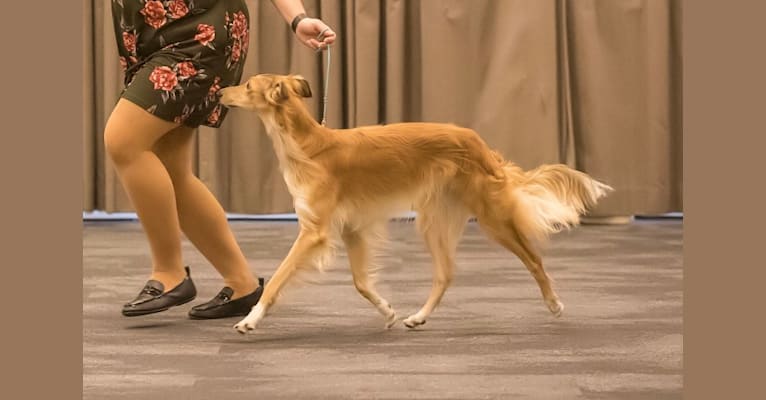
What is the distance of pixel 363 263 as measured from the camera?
3045 mm

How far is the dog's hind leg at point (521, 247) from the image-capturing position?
10.0 feet

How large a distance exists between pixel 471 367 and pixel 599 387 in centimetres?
34

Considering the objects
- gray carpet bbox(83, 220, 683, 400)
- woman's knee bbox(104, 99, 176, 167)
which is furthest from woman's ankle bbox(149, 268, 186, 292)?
woman's knee bbox(104, 99, 176, 167)

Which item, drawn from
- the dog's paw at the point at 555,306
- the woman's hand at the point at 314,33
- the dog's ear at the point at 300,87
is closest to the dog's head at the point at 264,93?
the dog's ear at the point at 300,87

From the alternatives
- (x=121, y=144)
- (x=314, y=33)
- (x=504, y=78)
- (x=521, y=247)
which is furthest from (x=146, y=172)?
(x=504, y=78)

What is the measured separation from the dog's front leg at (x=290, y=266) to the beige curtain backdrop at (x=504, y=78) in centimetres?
287

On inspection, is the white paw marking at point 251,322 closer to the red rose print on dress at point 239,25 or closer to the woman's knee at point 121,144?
the woman's knee at point 121,144

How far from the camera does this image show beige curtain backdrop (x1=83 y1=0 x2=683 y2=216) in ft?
18.5

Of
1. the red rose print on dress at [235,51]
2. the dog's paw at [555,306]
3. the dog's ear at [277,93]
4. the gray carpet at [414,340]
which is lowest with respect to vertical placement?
the gray carpet at [414,340]

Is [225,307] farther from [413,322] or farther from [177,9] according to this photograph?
[177,9]

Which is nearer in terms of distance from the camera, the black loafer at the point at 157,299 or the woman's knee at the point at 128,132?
the woman's knee at the point at 128,132

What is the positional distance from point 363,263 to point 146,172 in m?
0.69

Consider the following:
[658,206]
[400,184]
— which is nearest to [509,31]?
[658,206]

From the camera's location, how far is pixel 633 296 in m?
3.56
